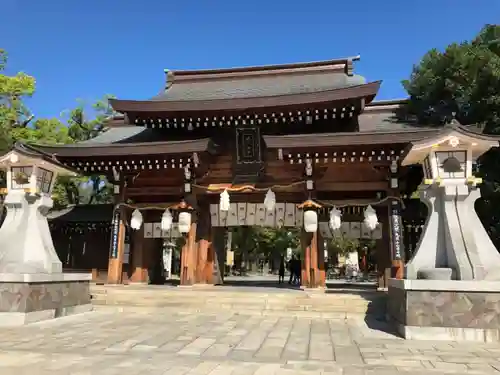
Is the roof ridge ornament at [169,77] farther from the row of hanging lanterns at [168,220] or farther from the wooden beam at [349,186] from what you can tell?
the wooden beam at [349,186]

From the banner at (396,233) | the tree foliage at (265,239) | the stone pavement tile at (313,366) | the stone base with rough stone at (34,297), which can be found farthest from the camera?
the tree foliage at (265,239)

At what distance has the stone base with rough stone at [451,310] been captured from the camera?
714cm

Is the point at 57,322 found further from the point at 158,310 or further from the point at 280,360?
the point at 280,360

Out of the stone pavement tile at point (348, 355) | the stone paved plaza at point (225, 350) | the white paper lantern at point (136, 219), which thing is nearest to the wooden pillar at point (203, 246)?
the white paper lantern at point (136, 219)

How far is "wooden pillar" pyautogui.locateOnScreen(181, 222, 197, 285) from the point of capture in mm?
12586

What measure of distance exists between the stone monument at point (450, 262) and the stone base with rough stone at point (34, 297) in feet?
25.8

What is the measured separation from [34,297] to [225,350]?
5.24m

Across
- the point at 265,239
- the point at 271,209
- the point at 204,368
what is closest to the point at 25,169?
the point at 271,209

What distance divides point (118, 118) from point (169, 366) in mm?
14961

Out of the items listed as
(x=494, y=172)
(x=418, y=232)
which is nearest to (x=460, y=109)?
(x=494, y=172)

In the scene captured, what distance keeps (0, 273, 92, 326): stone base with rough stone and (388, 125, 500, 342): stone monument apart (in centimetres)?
788

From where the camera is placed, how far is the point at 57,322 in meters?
8.53

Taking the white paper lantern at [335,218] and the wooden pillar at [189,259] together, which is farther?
the wooden pillar at [189,259]

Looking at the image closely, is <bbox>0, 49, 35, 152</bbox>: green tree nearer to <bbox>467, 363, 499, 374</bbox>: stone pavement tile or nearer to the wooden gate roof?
the wooden gate roof
